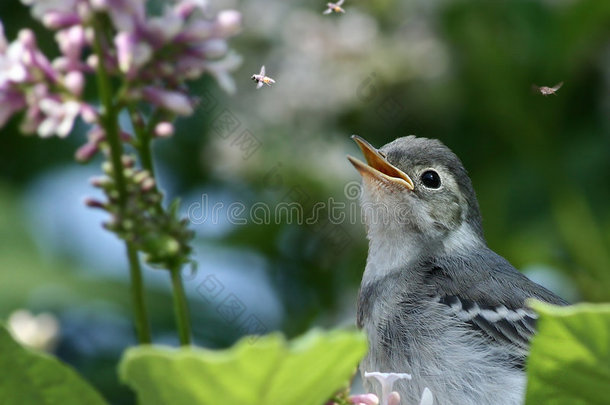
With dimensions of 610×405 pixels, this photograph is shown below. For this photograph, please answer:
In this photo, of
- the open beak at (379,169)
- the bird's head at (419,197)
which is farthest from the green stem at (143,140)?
the bird's head at (419,197)

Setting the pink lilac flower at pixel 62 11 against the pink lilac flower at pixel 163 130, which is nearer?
the pink lilac flower at pixel 62 11

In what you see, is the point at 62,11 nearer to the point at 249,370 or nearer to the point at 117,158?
the point at 117,158

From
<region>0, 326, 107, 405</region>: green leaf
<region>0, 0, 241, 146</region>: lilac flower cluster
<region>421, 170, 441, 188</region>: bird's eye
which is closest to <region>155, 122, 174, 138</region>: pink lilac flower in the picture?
<region>0, 0, 241, 146</region>: lilac flower cluster

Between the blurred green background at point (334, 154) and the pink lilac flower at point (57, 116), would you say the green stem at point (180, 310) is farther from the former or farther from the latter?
the blurred green background at point (334, 154)

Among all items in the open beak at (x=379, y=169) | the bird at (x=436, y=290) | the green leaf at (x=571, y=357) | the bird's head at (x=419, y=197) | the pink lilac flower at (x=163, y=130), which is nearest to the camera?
the green leaf at (x=571, y=357)

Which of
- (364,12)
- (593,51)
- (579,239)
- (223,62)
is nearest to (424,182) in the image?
(579,239)

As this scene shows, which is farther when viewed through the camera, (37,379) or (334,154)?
(334,154)

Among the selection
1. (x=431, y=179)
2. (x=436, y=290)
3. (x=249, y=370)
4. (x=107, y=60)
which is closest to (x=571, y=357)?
(x=249, y=370)
